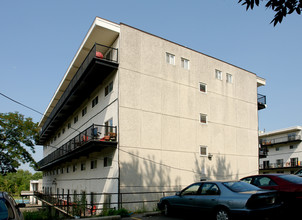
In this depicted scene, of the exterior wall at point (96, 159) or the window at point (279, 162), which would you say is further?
the window at point (279, 162)

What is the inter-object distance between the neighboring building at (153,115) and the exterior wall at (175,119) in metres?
0.07

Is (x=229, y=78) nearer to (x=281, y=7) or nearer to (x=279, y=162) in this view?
(x=281, y=7)

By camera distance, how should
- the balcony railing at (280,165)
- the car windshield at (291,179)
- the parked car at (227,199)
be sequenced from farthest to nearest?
the balcony railing at (280,165) < the car windshield at (291,179) < the parked car at (227,199)

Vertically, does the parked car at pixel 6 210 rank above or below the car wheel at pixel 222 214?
above

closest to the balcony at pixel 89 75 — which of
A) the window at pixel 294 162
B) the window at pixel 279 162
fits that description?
the window at pixel 294 162

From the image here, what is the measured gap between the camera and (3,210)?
19.9 ft

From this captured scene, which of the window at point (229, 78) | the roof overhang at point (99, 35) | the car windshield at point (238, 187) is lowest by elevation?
the car windshield at point (238, 187)

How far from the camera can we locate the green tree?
108 ft

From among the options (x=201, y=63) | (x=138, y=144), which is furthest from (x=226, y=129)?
(x=138, y=144)

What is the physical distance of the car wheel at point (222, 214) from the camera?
28.4 feet

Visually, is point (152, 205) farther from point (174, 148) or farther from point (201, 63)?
point (201, 63)

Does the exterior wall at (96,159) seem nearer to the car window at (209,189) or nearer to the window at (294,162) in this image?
the car window at (209,189)

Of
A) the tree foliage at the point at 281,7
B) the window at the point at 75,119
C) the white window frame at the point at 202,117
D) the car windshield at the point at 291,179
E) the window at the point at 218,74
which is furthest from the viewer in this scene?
the window at the point at 75,119

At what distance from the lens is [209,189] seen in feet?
32.1
